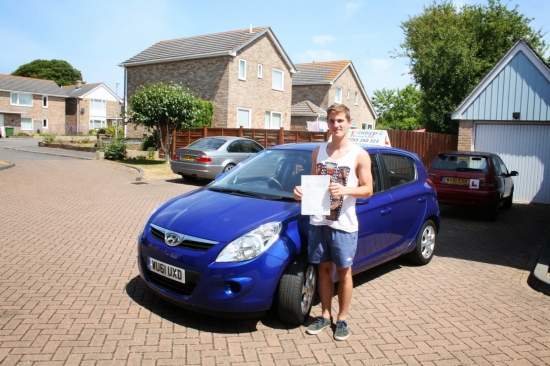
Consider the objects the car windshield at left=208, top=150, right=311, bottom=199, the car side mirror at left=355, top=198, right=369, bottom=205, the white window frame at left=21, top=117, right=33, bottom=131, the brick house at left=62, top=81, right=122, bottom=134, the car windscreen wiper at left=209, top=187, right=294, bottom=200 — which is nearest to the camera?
the car windscreen wiper at left=209, top=187, right=294, bottom=200

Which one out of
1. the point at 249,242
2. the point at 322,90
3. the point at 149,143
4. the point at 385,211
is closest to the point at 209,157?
the point at 385,211

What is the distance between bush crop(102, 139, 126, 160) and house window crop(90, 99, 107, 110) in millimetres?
44814

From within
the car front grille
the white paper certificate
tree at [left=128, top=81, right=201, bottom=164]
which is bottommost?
the car front grille

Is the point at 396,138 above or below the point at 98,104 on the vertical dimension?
below

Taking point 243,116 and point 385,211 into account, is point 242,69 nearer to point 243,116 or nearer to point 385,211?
point 243,116

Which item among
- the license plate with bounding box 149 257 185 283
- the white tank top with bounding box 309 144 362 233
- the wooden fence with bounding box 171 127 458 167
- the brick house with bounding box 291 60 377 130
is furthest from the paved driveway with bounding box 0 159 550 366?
the brick house with bounding box 291 60 377 130

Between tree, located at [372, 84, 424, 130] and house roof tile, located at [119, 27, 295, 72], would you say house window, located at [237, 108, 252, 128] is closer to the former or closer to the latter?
house roof tile, located at [119, 27, 295, 72]

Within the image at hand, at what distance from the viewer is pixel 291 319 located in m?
4.12

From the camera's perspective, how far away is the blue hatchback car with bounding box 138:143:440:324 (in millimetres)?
3891

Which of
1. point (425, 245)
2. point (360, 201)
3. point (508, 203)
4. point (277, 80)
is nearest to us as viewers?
point (360, 201)

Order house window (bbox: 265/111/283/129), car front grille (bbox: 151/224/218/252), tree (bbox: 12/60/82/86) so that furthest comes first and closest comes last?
tree (bbox: 12/60/82/86), house window (bbox: 265/111/283/129), car front grille (bbox: 151/224/218/252)

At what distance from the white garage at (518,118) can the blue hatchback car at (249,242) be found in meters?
10.5

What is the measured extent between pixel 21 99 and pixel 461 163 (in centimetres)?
5787

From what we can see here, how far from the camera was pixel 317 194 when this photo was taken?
3.74 m
